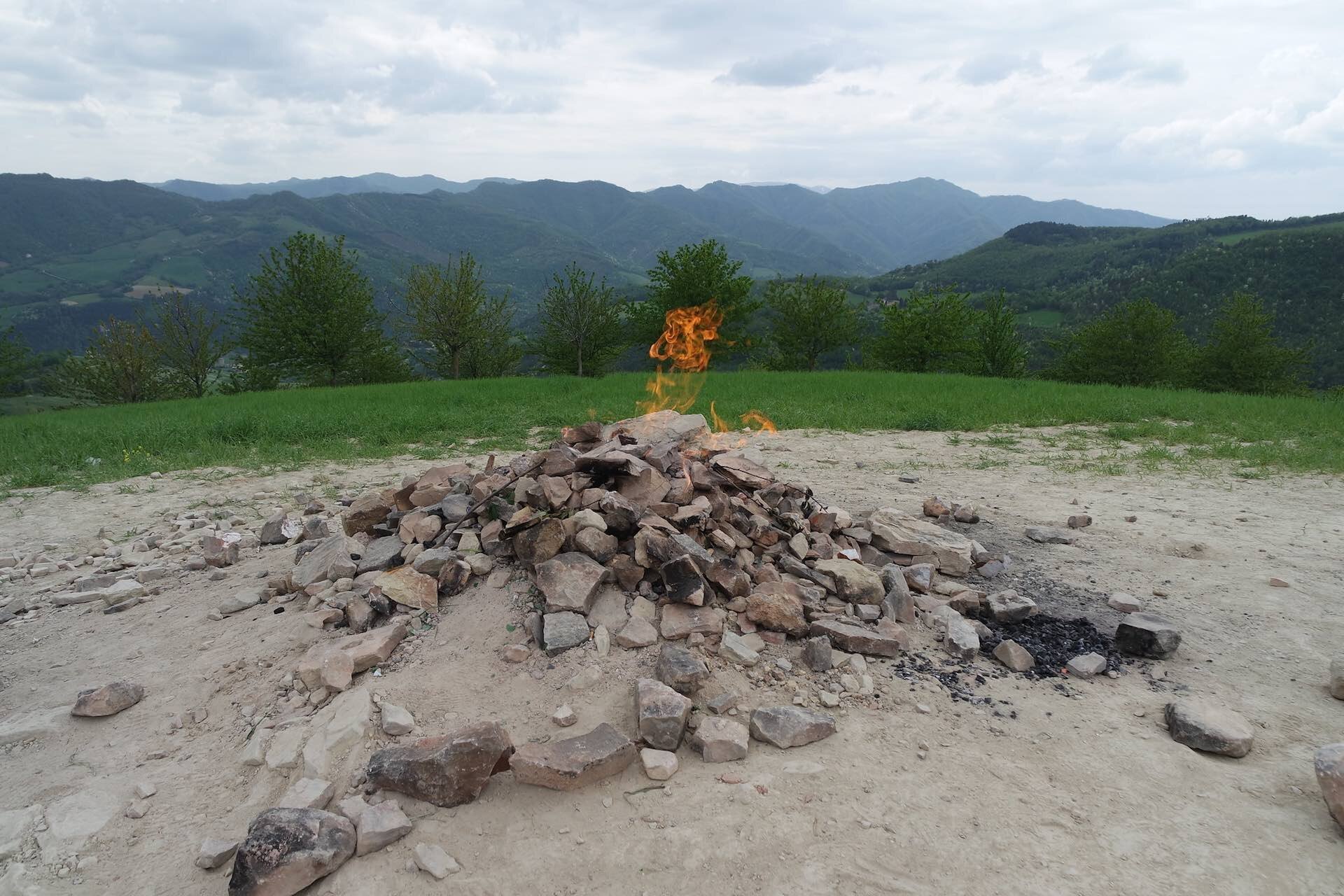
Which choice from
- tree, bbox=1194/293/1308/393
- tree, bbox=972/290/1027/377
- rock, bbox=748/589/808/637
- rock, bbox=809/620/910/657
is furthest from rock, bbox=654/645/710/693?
tree, bbox=1194/293/1308/393

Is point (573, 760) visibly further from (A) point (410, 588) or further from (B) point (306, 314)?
(B) point (306, 314)

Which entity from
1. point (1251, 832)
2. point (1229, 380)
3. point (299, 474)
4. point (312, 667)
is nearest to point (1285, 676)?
point (1251, 832)

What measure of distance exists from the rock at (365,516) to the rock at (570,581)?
2215mm

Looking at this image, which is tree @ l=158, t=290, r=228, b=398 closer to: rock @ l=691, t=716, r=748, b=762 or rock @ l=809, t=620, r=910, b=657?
rock @ l=809, t=620, r=910, b=657

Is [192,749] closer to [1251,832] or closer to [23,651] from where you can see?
[23,651]

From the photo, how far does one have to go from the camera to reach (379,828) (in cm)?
276

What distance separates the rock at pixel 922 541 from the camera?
17.9 ft

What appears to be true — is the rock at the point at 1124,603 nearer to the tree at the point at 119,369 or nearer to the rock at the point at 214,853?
the rock at the point at 214,853

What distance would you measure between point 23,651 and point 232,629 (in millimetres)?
1540

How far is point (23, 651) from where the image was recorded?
4602 millimetres

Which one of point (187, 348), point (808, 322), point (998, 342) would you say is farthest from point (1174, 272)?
point (187, 348)

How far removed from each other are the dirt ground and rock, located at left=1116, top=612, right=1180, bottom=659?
9 cm

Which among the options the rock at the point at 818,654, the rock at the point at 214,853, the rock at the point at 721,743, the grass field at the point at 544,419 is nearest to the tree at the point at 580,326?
the grass field at the point at 544,419

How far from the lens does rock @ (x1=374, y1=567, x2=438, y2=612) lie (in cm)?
439
